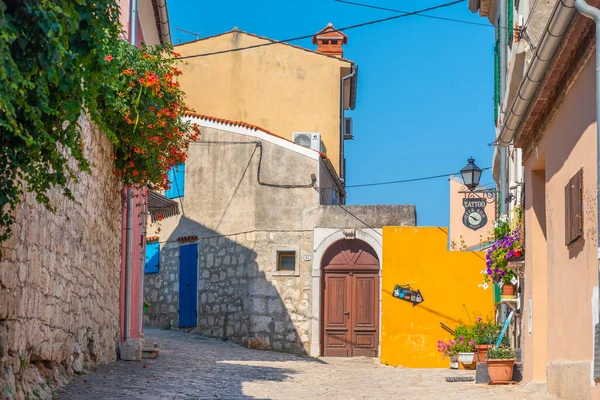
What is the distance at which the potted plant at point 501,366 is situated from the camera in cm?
1177

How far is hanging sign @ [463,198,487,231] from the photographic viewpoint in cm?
3103

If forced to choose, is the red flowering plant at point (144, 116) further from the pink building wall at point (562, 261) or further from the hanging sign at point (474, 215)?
the hanging sign at point (474, 215)

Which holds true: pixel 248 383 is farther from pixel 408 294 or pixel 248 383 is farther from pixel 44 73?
pixel 408 294

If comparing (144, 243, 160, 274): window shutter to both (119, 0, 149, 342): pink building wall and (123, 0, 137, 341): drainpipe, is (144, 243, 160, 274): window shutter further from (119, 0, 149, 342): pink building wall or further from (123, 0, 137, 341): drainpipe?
(123, 0, 137, 341): drainpipe

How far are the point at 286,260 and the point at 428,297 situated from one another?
3.30 m

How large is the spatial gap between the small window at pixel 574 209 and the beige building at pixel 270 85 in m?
17.6

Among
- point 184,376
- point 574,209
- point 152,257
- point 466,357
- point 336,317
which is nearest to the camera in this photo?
point 574,209

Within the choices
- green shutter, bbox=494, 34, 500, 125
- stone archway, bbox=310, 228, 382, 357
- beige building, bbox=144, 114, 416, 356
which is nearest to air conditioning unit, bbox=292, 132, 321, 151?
beige building, bbox=144, 114, 416, 356

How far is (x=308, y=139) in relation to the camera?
25766 mm

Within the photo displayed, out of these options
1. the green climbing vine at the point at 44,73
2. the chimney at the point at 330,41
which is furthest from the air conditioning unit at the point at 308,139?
the green climbing vine at the point at 44,73

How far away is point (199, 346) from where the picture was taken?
1888 cm

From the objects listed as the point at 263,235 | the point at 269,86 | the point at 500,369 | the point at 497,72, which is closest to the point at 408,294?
the point at 263,235

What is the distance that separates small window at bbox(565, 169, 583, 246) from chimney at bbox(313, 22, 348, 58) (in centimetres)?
2064

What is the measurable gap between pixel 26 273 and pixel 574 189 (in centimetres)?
466
